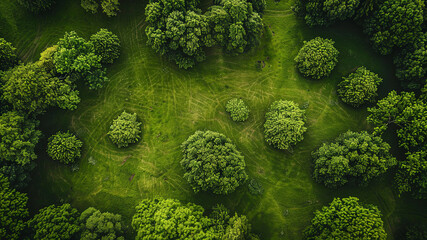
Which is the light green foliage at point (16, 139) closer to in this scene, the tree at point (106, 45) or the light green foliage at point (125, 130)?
the light green foliage at point (125, 130)

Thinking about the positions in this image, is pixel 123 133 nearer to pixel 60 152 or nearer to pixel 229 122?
pixel 60 152

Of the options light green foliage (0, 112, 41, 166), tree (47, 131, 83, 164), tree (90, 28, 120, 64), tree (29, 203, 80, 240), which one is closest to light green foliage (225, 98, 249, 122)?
tree (90, 28, 120, 64)

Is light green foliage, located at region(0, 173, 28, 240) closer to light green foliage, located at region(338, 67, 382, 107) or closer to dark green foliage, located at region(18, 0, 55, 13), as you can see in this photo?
dark green foliage, located at region(18, 0, 55, 13)

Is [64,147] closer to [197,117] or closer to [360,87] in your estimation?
[197,117]

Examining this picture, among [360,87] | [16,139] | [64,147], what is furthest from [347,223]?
[16,139]

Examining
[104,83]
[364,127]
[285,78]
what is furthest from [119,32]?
[364,127]
